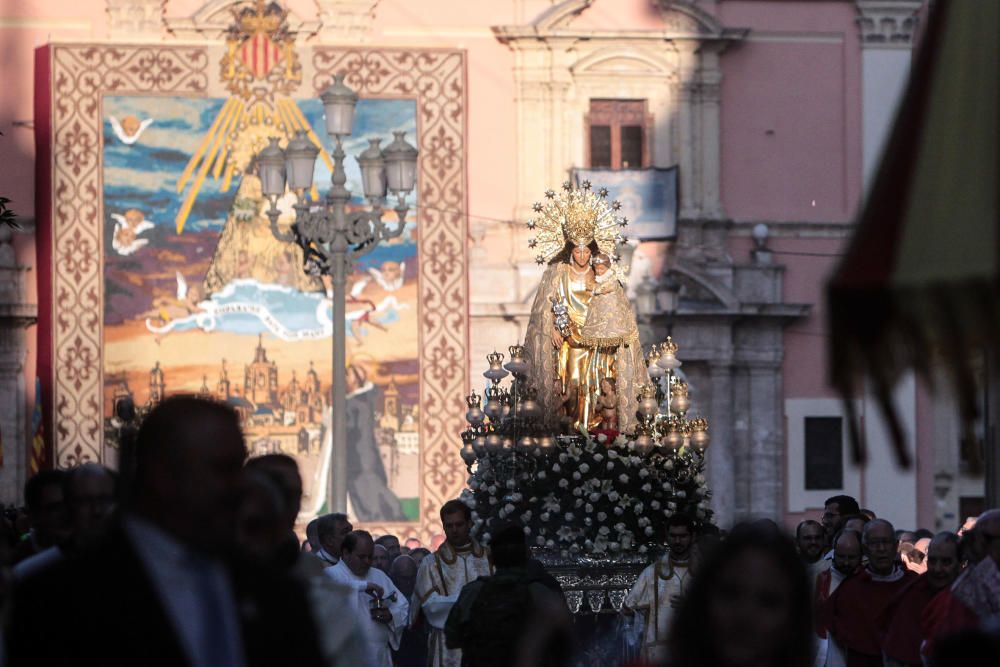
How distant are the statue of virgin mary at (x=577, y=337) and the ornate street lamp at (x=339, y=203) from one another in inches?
55.8

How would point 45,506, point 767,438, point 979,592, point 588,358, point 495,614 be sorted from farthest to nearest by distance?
point 767,438
point 588,358
point 979,592
point 495,614
point 45,506

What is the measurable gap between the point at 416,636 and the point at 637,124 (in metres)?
13.9

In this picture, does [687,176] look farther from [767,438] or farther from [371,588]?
[371,588]

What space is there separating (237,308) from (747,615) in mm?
23749

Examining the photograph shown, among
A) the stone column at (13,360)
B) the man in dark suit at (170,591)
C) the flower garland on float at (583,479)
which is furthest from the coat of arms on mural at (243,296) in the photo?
the man in dark suit at (170,591)

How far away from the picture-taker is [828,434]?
2888cm

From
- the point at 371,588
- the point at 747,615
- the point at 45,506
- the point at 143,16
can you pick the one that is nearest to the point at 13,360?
the point at 143,16

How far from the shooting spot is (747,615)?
4164 millimetres

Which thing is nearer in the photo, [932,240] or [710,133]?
[932,240]

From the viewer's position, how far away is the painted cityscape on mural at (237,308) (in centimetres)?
2747

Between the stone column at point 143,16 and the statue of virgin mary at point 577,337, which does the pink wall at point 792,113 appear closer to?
the stone column at point 143,16

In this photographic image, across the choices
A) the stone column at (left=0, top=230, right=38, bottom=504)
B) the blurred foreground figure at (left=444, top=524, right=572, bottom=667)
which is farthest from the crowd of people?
the stone column at (left=0, top=230, right=38, bottom=504)

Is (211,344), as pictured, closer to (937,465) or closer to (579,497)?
(937,465)

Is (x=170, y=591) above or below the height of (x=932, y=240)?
below
